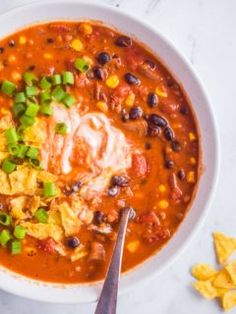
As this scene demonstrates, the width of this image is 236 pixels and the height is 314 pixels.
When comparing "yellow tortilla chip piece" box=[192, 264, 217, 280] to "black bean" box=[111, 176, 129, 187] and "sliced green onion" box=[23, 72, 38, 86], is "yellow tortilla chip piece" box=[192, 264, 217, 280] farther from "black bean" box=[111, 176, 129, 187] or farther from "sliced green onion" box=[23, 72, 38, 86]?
"sliced green onion" box=[23, 72, 38, 86]

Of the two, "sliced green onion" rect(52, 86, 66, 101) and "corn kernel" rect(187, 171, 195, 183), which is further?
"corn kernel" rect(187, 171, 195, 183)

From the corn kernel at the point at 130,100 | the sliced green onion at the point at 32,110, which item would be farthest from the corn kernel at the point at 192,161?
the sliced green onion at the point at 32,110

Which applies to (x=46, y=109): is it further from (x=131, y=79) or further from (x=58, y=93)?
(x=131, y=79)

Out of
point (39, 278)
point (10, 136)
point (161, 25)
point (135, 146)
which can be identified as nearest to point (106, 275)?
point (39, 278)

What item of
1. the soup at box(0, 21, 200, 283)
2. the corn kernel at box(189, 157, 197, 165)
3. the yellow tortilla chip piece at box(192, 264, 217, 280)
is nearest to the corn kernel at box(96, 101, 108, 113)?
the soup at box(0, 21, 200, 283)

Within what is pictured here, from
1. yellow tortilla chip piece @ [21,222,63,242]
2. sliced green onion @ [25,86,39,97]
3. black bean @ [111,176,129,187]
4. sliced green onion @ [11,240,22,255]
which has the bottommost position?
sliced green onion @ [11,240,22,255]

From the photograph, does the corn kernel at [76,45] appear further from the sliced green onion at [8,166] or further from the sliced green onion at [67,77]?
the sliced green onion at [8,166]
